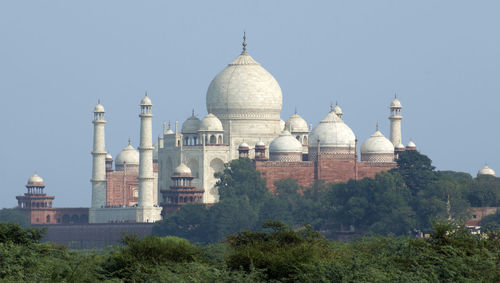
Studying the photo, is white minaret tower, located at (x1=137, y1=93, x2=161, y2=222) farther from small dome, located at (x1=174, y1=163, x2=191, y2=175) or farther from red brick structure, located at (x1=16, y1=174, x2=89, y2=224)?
red brick structure, located at (x1=16, y1=174, x2=89, y2=224)

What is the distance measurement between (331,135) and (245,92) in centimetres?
739

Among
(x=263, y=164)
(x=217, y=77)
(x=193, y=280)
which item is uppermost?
(x=217, y=77)

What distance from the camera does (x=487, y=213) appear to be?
318 feet

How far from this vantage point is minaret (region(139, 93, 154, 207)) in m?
104

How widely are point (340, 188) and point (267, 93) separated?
14.0 meters

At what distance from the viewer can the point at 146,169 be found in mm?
104062

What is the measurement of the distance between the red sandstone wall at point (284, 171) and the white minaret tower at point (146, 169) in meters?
7.59

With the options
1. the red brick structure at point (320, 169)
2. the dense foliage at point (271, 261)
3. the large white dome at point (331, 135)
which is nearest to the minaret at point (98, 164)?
the red brick structure at point (320, 169)

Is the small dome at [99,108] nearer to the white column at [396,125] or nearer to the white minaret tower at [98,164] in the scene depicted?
the white minaret tower at [98,164]

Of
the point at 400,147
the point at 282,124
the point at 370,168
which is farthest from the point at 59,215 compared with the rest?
the point at 400,147

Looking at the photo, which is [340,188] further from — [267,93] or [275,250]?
[275,250]

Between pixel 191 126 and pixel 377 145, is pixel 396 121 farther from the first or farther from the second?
pixel 191 126

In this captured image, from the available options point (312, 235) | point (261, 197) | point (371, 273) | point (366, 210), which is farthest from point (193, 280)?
point (261, 197)

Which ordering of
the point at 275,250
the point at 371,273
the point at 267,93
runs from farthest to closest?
1. the point at 267,93
2. the point at 275,250
3. the point at 371,273
